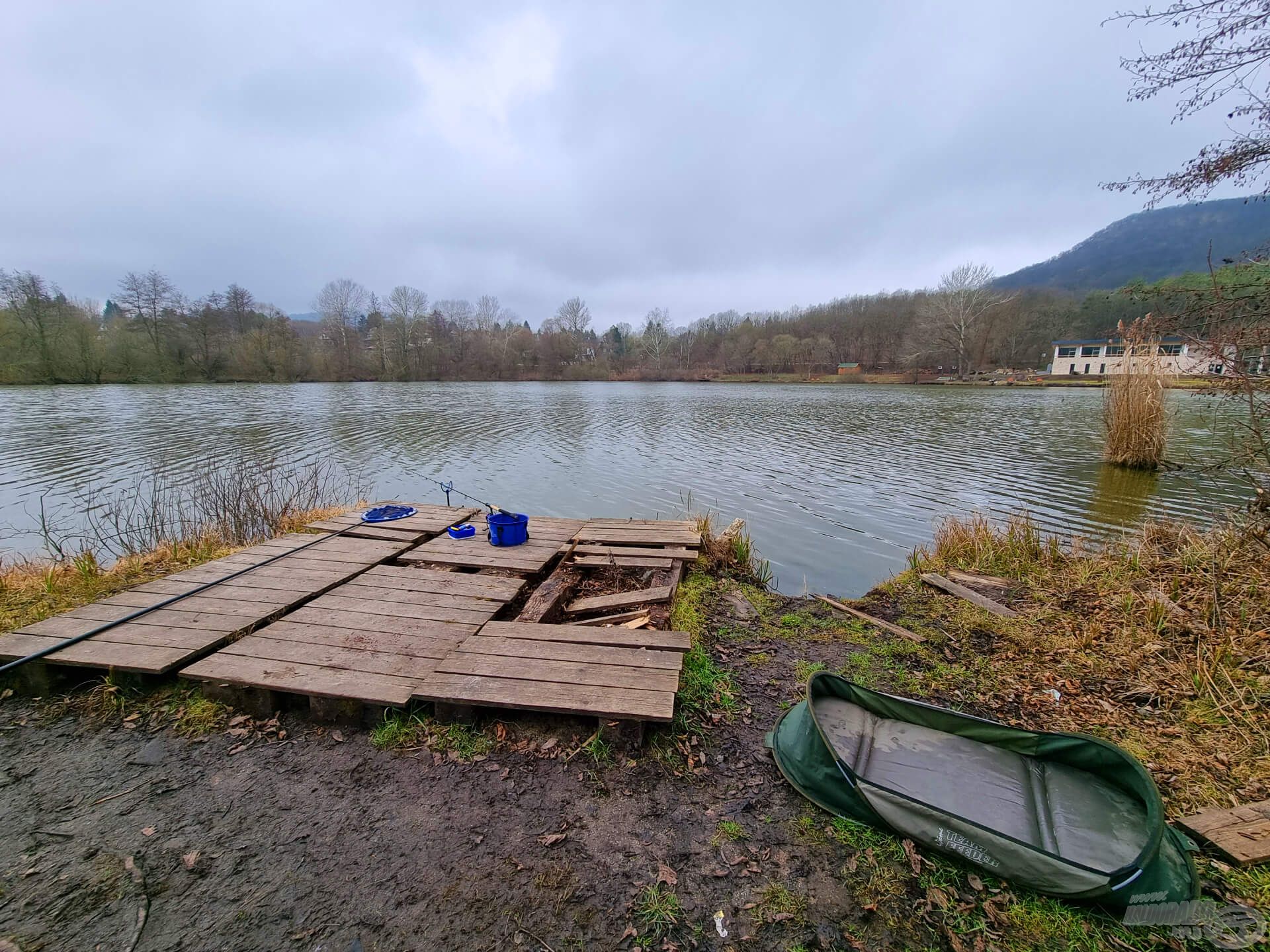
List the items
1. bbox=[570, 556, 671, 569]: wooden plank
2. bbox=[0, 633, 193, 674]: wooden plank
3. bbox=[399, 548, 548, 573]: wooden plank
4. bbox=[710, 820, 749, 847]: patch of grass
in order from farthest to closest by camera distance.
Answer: bbox=[570, 556, 671, 569]: wooden plank
bbox=[399, 548, 548, 573]: wooden plank
bbox=[0, 633, 193, 674]: wooden plank
bbox=[710, 820, 749, 847]: patch of grass

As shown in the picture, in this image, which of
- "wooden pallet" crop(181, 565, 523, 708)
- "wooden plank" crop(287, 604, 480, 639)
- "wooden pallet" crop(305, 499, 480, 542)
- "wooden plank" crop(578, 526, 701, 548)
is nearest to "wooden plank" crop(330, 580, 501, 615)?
"wooden pallet" crop(181, 565, 523, 708)

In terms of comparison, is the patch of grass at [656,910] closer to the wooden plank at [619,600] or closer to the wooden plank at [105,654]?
the wooden plank at [619,600]

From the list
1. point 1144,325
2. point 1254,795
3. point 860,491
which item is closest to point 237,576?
point 1254,795

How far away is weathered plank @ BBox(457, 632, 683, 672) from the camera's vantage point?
2.74m

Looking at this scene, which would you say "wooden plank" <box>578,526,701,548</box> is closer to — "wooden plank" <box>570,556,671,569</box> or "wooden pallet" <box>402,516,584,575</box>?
"wooden pallet" <box>402,516,584,575</box>

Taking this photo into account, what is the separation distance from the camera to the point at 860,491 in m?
9.94

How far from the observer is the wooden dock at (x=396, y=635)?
251 centimetres

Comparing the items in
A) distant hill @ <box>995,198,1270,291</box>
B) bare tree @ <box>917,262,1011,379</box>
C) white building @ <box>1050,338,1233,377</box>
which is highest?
distant hill @ <box>995,198,1270,291</box>

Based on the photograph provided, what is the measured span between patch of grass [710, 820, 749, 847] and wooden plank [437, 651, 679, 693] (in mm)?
604

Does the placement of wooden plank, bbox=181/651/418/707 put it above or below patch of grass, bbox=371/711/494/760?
above

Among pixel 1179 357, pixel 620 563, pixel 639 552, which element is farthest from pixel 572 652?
pixel 1179 357

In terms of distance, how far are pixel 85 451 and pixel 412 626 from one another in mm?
14675

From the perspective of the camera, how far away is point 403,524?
5.29m

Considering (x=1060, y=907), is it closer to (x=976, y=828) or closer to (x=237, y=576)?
(x=976, y=828)
